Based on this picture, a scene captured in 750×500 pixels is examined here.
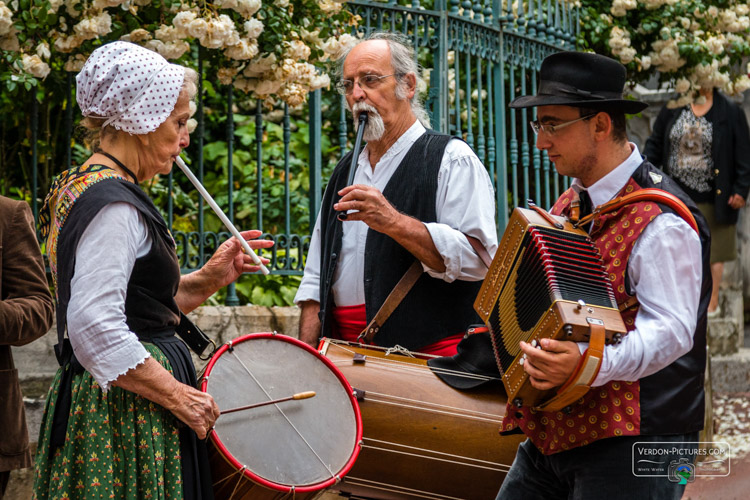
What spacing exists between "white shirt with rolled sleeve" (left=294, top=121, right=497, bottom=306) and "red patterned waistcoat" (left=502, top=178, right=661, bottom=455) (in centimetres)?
94

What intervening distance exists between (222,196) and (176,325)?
381 cm

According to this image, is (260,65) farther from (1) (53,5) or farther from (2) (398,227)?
(2) (398,227)

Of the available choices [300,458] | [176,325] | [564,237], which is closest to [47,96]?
[176,325]

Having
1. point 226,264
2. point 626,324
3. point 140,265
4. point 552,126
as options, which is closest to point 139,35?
point 226,264

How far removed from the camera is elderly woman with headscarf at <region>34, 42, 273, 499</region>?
2574mm

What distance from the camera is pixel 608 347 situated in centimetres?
249

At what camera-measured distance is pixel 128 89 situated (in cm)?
274

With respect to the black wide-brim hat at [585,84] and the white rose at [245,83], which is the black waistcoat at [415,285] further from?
the white rose at [245,83]

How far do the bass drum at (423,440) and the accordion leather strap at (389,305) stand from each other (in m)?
0.22

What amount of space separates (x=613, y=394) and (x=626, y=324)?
0.65ft

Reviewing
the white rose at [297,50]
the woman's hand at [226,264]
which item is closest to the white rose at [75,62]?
the white rose at [297,50]

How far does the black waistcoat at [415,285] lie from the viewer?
3740 mm

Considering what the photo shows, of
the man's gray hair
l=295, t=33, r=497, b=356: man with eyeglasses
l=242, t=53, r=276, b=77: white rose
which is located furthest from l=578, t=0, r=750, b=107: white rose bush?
l=295, t=33, r=497, b=356: man with eyeglasses

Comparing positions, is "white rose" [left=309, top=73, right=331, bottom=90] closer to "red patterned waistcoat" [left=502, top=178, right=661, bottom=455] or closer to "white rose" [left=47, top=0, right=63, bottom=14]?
"white rose" [left=47, top=0, right=63, bottom=14]
